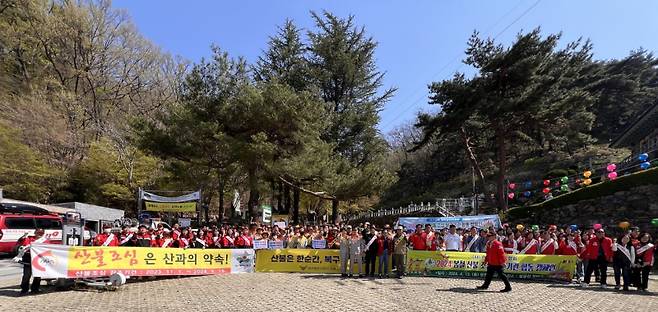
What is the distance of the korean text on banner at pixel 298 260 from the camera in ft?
52.4

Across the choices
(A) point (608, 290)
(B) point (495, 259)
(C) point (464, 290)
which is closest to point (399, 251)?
(C) point (464, 290)

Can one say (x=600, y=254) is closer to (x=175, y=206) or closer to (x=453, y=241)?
(x=453, y=241)

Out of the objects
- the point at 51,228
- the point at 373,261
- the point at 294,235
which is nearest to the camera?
the point at 373,261

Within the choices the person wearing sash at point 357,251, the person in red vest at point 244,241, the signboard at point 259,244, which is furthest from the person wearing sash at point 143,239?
the person wearing sash at point 357,251

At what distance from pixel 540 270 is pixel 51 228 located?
63.8 ft

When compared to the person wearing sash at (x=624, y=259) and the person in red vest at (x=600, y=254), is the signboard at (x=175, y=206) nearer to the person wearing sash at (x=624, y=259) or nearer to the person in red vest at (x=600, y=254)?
the person in red vest at (x=600, y=254)

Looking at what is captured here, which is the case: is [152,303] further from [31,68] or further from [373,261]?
[31,68]

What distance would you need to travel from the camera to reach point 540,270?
14828mm

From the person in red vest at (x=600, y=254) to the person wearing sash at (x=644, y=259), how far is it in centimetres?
65

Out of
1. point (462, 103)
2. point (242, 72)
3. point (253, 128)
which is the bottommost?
point (253, 128)

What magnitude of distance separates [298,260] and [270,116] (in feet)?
39.8

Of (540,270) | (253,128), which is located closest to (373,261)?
(540,270)

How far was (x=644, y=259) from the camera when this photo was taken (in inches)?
522

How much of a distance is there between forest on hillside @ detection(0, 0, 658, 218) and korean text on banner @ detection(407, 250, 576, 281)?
12.7m
